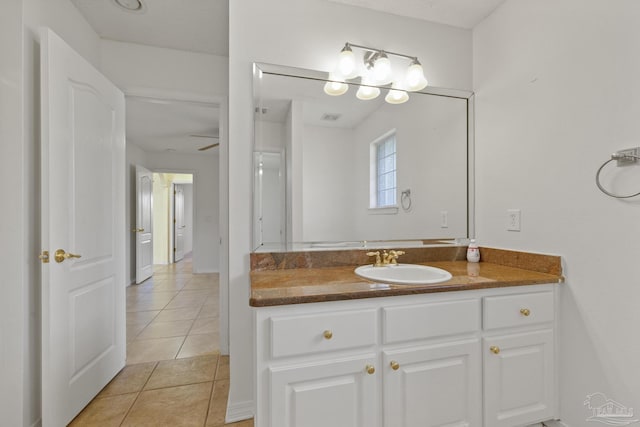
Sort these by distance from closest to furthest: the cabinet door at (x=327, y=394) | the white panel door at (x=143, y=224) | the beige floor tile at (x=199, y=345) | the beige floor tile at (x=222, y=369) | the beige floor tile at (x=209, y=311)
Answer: the cabinet door at (x=327, y=394) < the beige floor tile at (x=222, y=369) < the beige floor tile at (x=199, y=345) < the beige floor tile at (x=209, y=311) < the white panel door at (x=143, y=224)

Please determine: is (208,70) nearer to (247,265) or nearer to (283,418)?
(247,265)

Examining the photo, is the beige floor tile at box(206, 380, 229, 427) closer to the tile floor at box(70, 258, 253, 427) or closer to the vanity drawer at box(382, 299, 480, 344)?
the tile floor at box(70, 258, 253, 427)

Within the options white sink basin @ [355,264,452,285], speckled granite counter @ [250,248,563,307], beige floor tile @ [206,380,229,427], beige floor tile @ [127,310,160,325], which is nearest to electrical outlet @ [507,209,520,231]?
speckled granite counter @ [250,248,563,307]

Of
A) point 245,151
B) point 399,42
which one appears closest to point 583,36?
point 399,42

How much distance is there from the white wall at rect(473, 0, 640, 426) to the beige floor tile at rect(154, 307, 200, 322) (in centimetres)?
307

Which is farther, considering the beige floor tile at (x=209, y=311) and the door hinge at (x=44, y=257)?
the beige floor tile at (x=209, y=311)

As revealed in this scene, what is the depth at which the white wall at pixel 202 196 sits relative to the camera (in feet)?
18.2

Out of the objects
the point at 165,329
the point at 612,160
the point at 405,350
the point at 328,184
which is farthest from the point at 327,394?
the point at 165,329

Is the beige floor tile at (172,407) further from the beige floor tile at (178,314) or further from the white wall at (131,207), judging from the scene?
the white wall at (131,207)

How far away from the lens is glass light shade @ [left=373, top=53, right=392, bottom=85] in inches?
64.9

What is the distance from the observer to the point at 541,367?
1.36m

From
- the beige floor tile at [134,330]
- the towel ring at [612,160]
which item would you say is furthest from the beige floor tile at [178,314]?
the towel ring at [612,160]

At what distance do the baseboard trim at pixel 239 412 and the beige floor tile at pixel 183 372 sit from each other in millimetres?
476

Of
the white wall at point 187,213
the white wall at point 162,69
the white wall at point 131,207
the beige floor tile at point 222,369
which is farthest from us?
the white wall at point 187,213
